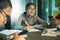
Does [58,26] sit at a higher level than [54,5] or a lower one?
lower

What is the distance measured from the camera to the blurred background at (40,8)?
1.15m

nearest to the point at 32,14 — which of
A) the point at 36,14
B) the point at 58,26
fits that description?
the point at 36,14

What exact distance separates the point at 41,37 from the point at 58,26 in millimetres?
171

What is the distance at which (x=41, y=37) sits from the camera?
1125 millimetres

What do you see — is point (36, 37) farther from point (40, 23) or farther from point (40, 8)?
point (40, 8)

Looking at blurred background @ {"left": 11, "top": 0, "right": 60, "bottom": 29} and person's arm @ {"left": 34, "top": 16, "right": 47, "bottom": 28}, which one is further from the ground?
blurred background @ {"left": 11, "top": 0, "right": 60, "bottom": 29}

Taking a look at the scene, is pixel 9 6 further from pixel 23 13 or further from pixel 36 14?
pixel 36 14

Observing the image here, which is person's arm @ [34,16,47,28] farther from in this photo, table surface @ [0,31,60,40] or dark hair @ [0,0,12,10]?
dark hair @ [0,0,12,10]

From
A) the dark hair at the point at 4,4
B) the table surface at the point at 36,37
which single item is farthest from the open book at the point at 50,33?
the dark hair at the point at 4,4

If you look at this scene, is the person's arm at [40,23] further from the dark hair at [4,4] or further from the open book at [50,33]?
the dark hair at [4,4]

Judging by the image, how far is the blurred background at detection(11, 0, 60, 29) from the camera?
45.2 inches

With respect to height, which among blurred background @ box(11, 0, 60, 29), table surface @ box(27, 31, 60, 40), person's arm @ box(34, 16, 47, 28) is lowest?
table surface @ box(27, 31, 60, 40)

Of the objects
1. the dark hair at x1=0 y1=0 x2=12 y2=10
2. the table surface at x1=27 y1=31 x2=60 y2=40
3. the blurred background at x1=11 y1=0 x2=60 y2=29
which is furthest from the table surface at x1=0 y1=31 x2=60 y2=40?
the dark hair at x1=0 y1=0 x2=12 y2=10

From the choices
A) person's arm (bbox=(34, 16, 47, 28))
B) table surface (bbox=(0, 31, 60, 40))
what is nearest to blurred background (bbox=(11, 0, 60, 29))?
person's arm (bbox=(34, 16, 47, 28))
